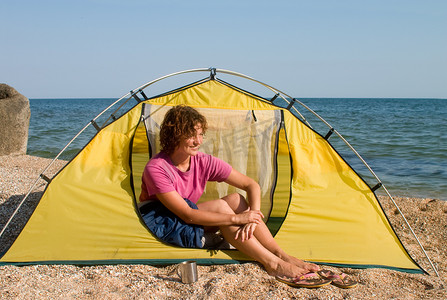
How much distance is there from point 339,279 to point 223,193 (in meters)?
1.50

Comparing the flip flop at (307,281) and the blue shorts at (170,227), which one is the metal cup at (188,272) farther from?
the flip flop at (307,281)

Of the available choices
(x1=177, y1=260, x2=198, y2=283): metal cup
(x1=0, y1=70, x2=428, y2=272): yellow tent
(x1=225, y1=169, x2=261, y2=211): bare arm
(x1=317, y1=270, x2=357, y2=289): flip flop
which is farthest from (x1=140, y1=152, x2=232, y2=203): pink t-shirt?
(x1=317, y1=270, x2=357, y2=289): flip flop

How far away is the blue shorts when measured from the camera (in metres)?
3.13

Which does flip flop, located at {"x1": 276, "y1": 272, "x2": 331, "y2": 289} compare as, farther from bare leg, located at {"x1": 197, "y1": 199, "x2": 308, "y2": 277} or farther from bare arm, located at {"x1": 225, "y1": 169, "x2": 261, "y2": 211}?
bare arm, located at {"x1": 225, "y1": 169, "x2": 261, "y2": 211}

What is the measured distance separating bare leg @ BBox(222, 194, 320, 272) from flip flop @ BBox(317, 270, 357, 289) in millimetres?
67

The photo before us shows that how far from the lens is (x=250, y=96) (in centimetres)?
378

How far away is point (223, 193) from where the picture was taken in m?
4.05

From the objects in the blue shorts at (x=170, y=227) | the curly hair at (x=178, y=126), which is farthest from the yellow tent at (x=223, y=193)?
the curly hair at (x=178, y=126)

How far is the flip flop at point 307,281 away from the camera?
2.74 m

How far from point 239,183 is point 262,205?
0.72 m

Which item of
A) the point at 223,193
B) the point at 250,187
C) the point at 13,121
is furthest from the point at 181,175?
the point at 13,121

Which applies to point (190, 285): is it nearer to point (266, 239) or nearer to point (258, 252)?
point (258, 252)

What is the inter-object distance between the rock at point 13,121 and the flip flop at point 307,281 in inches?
267

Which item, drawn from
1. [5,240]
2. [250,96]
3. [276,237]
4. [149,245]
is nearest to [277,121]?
[250,96]
